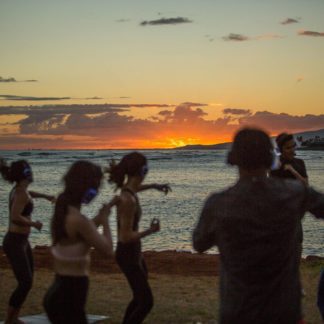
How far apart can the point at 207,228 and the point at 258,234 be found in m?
0.29

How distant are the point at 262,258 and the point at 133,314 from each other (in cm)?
294

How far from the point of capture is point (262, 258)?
3672 mm

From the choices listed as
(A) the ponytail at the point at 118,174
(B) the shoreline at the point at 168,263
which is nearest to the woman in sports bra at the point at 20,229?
(A) the ponytail at the point at 118,174

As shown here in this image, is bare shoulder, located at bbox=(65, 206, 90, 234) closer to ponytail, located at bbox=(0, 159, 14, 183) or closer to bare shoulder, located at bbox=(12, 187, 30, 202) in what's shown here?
bare shoulder, located at bbox=(12, 187, 30, 202)

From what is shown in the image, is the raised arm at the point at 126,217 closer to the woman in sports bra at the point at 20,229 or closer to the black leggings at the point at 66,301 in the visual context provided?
the woman in sports bra at the point at 20,229

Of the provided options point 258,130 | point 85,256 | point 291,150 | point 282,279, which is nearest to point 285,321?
point 282,279

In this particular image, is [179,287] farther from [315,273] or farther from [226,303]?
[226,303]

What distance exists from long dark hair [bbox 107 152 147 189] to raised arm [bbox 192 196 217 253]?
2.71 metres

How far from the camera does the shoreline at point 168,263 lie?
13211 mm

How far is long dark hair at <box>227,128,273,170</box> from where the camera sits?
3701mm

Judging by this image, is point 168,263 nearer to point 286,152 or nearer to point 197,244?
point 286,152

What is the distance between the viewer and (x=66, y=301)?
4773 mm

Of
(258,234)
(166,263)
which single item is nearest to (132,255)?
(258,234)

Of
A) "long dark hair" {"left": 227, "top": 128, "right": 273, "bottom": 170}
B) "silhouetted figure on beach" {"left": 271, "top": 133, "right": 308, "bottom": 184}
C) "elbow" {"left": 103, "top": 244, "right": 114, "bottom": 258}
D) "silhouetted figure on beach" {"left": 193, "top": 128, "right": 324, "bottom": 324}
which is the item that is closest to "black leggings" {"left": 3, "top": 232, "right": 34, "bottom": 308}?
"elbow" {"left": 103, "top": 244, "right": 114, "bottom": 258}
